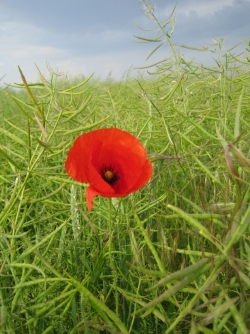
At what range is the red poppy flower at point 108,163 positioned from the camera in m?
0.60

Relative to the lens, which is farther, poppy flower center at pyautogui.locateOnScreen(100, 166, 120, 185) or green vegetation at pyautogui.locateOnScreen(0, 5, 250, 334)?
poppy flower center at pyautogui.locateOnScreen(100, 166, 120, 185)

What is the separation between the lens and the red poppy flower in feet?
1.98

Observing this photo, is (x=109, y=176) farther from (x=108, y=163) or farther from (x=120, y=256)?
(x=120, y=256)

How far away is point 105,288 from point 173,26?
2.61ft

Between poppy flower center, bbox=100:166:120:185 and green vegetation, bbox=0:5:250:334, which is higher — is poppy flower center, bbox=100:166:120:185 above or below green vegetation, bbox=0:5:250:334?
above

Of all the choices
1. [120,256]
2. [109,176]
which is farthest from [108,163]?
[120,256]

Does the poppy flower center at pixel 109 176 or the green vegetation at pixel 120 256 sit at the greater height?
the poppy flower center at pixel 109 176

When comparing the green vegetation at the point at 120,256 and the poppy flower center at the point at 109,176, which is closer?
the green vegetation at the point at 120,256

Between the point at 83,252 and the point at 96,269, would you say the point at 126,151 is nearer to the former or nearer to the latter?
the point at 96,269

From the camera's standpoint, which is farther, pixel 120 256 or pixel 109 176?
pixel 120 256

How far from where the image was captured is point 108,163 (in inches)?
26.5

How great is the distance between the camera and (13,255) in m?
0.71

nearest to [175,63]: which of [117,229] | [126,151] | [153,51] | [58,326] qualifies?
[153,51]

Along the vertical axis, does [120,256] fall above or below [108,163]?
below
